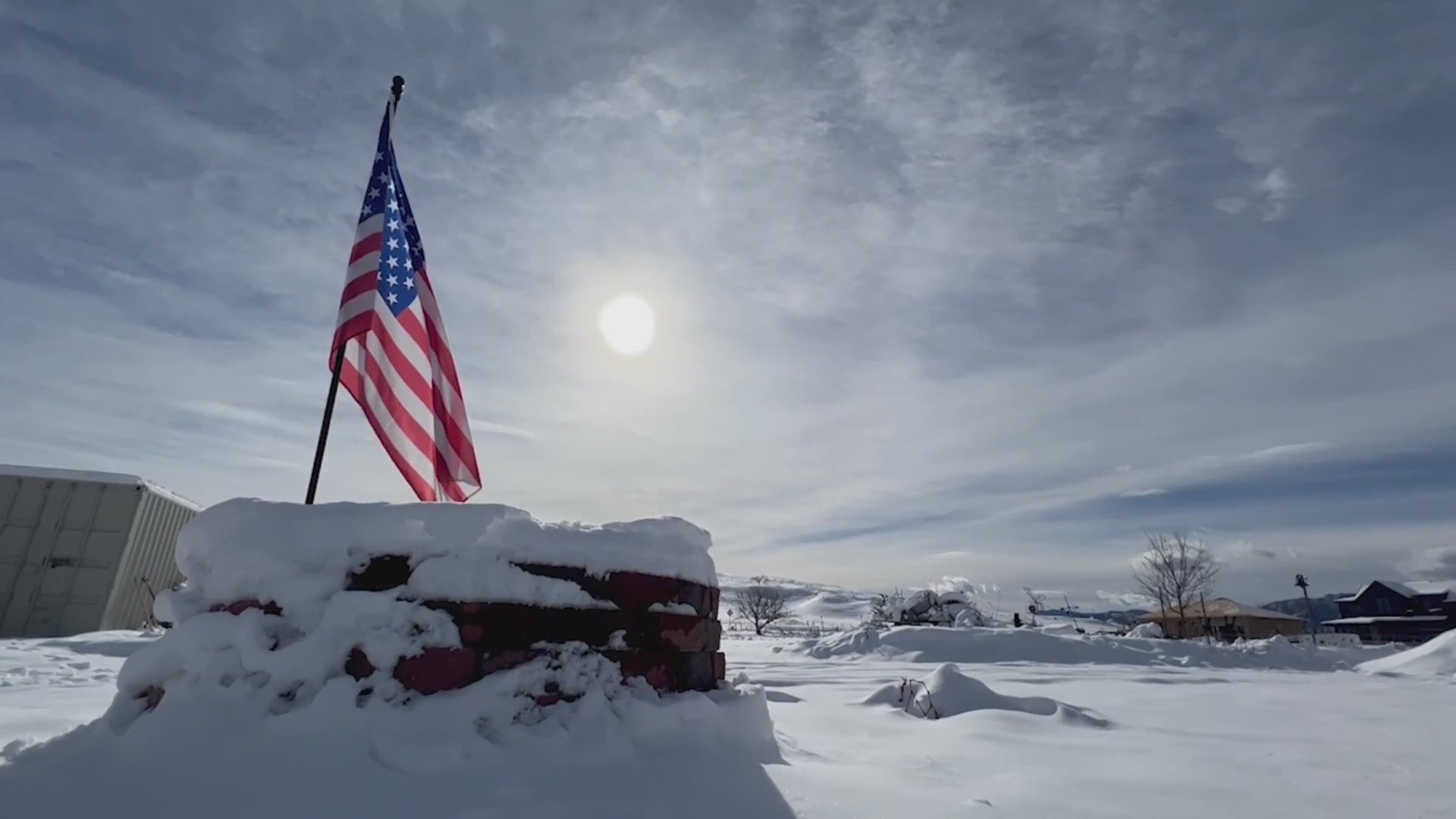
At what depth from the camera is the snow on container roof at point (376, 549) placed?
7.84 feet

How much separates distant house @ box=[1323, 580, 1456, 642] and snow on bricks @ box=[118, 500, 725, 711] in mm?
65104

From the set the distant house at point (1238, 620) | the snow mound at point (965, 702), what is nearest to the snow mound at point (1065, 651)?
the snow mound at point (965, 702)

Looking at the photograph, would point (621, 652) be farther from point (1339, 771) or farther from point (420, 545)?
point (1339, 771)

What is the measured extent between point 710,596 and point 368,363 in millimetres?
2992

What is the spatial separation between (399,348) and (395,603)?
9.74 ft

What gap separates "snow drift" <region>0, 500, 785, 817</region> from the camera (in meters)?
1.93

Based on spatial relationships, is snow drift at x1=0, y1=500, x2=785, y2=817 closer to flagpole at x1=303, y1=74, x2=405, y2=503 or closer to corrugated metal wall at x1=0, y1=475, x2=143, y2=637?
flagpole at x1=303, y1=74, x2=405, y2=503

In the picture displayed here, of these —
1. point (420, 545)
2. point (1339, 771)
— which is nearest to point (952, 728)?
point (1339, 771)

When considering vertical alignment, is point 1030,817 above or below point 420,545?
below

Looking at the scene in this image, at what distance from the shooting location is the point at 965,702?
5.08 metres

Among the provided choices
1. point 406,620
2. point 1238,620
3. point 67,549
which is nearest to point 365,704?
point 406,620

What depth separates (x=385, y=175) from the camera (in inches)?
200

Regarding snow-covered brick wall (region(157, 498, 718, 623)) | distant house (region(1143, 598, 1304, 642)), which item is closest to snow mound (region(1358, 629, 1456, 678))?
snow-covered brick wall (region(157, 498, 718, 623))

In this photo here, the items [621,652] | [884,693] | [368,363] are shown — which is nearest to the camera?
[621,652]
